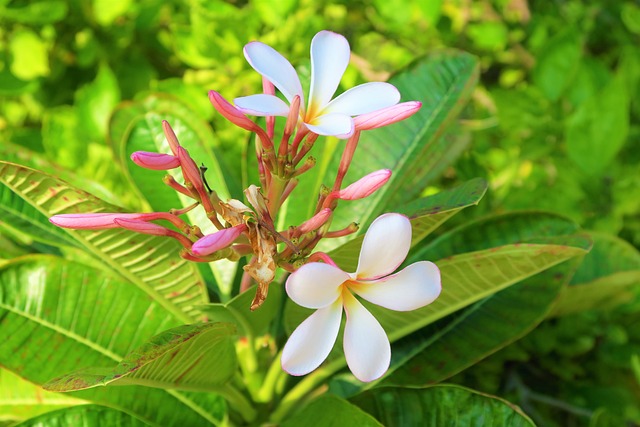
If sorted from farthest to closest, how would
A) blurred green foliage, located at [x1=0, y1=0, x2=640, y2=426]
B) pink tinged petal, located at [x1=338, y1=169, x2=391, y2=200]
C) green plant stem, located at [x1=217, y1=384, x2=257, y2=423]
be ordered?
blurred green foliage, located at [x1=0, y1=0, x2=640, y2=426]
green plant stem, located at [x1=217, y1=384, x2=257, y2=423]
pink tinged petal, located at [x1=338, y1=169, x2=391, y2=200]

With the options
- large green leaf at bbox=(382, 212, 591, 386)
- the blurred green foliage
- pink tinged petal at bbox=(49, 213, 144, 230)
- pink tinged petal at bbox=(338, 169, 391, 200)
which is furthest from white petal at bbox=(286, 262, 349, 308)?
the blurred green foliage

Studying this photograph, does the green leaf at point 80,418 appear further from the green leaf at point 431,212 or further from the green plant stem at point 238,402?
the green leaf at point 431,212

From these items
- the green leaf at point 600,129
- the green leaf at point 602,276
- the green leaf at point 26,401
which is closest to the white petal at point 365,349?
the green leaf at point 26,401

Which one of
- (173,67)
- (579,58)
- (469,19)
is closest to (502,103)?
(579,58)

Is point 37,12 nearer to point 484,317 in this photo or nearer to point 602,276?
point 484,317

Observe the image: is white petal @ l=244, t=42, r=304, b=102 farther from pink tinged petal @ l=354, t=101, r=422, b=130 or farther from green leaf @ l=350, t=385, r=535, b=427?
green leaf @ l=350, t=385, r=535, b=427
